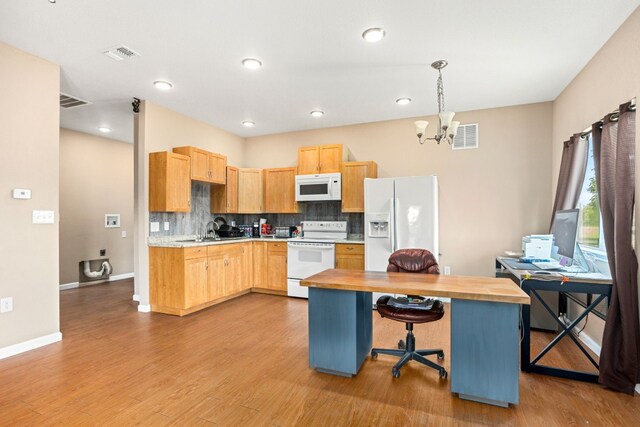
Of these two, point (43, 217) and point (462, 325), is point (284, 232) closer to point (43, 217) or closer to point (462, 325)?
point (43, 217)

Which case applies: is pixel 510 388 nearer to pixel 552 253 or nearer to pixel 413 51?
pixel 552 253

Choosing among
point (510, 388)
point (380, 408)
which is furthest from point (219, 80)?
point (510, 388)

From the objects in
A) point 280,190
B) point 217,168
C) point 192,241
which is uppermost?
point 217,168

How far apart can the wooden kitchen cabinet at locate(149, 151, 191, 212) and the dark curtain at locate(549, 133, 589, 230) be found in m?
4.58

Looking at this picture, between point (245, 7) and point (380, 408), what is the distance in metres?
2.90

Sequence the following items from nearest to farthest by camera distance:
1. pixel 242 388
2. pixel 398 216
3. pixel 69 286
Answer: pixel 242 388, pixel 398 216, pixel 69 286

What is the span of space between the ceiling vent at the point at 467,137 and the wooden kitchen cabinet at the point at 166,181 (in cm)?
386

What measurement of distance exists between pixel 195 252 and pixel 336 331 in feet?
7.76

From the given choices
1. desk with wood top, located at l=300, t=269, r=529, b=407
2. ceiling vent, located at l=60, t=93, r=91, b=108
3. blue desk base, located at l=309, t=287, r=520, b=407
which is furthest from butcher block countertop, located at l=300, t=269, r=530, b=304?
ceiling vent, located at l=60, t=93, r=91, b=108

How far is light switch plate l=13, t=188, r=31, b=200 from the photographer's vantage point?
2867 millimetres

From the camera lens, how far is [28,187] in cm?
297

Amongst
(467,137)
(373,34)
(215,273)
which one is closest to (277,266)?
(215,273)

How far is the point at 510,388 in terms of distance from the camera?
2.01m

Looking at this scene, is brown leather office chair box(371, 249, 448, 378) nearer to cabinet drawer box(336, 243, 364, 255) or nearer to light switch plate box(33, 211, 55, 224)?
cabinet drawer box(336, 243, 364, 255)
